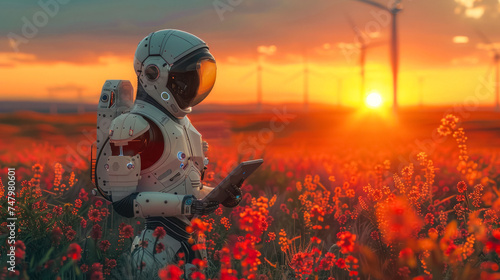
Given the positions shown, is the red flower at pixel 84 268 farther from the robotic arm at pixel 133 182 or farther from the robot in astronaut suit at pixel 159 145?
the robotic arm at pixel 133 182

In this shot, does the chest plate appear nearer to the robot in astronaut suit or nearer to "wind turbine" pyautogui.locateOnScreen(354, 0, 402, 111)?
the robot in astronaut suit

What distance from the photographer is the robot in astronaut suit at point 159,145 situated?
4.77m

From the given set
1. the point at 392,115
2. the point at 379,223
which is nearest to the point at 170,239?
the point at 379,223

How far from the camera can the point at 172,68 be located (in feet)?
16.4

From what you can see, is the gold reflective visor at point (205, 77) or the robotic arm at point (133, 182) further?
the gold reflective visor at point (205, 77)

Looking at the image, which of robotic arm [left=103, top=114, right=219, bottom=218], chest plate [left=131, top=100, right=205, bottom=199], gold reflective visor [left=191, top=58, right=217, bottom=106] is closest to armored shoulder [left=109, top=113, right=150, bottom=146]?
robotic arm [left=103, top=114, right=219, bottom=218]

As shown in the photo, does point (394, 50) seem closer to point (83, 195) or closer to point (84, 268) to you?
point (83, 195)

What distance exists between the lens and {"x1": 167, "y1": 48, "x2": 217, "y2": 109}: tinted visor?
5016mm

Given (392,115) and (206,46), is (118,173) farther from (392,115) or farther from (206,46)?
(392,115)

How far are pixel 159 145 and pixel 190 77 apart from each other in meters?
0.69

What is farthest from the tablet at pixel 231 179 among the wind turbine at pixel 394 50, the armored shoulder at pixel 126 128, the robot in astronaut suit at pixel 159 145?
the wind turbine at pixel 394 50

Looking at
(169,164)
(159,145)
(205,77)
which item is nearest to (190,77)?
(205,77)

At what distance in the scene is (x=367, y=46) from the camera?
2716 centimetres

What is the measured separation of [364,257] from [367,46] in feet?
75.1
